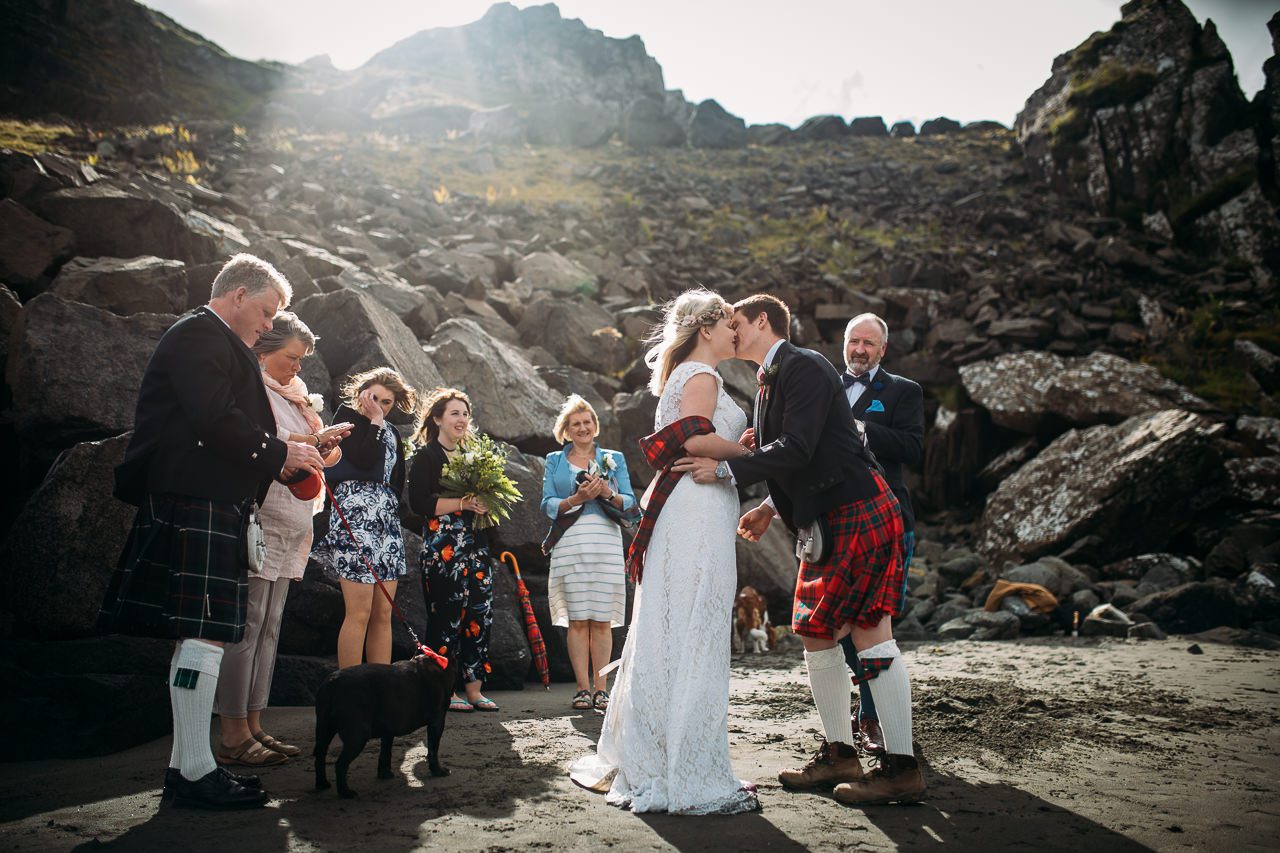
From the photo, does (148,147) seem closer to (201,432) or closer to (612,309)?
(612,309)

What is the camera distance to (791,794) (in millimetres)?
4094

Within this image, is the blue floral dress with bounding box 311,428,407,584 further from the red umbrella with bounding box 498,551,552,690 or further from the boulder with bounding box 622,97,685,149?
the boulder with bounding box 622,97,685,149

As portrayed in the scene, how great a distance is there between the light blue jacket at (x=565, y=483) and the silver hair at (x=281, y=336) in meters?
2.25

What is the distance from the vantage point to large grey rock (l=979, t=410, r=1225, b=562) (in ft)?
40.2

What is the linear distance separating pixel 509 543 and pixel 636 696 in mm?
4759

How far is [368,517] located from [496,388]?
4.70 meters

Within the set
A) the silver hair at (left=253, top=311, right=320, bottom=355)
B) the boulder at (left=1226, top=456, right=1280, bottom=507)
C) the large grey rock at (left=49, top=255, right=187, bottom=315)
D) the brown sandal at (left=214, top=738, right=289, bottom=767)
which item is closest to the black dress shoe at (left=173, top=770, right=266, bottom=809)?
the brown sandal at (left=214, top=738, right=289, bottom=767)

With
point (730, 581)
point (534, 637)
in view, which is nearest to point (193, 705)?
point (730, 581)

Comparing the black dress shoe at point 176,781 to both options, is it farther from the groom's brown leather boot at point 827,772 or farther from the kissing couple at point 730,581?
the groom's brown leather boot at point 827,772

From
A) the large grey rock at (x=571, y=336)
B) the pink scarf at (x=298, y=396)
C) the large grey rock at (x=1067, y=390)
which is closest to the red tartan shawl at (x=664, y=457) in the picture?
the pink scarf at (x=298, y=396)

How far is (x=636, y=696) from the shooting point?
4059 mm

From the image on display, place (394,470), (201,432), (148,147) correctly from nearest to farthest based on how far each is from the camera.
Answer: (201,432), (394,470), (148,147)

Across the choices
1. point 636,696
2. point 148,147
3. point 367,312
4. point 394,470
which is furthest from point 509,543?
point 148,147

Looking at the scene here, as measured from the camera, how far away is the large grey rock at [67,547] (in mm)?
5992
